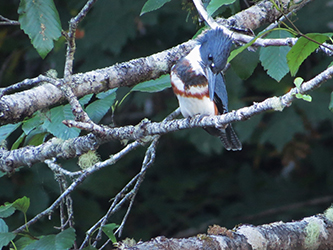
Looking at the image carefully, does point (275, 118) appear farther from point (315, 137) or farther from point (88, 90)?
point (88, 90)

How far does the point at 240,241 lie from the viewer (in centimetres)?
156

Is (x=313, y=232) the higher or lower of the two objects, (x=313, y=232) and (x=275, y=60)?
the lower

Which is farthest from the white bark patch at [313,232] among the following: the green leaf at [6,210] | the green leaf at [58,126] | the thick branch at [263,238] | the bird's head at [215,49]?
the green leaf at [6,210]

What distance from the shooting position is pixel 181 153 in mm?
3762

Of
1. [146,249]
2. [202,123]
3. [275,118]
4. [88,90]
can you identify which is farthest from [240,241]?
[275,118]

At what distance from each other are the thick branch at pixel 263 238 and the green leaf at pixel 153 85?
0.66 m

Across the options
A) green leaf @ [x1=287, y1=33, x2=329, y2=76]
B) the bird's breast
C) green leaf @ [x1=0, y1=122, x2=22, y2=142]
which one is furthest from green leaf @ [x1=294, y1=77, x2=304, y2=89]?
green leaf @ [x1=0, y1=122, x2=22, y2=142]

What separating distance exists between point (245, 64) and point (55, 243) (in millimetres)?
1131

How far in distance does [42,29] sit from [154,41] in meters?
1.67

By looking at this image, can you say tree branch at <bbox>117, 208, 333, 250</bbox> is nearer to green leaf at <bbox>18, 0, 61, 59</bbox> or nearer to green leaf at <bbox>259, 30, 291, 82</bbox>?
green leaf at <bbox>259, 30, 291, 82</bbox>

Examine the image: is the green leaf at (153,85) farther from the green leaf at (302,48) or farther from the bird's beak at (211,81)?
the green leaf at (302,48)

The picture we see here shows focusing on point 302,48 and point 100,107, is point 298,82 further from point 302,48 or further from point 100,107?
point 100,107

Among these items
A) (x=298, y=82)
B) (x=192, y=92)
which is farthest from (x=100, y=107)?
(x=298, y=82)

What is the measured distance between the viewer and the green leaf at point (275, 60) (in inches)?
71.5
